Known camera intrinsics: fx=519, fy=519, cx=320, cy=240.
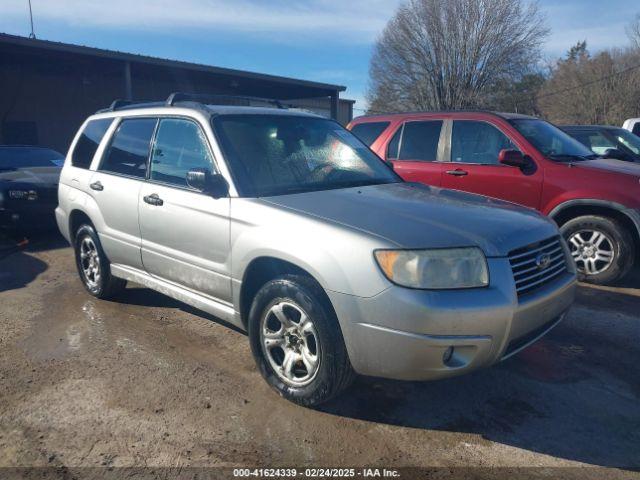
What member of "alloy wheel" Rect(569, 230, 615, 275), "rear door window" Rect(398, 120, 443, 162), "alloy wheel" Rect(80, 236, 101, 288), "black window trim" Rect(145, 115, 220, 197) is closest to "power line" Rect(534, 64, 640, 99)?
"rear door window" Rect(398, 120, 443, 162)

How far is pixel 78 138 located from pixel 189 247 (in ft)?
8.38

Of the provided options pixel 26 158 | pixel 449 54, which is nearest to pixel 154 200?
pixel 26 158

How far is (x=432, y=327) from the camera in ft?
8.42

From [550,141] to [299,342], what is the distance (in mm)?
4439

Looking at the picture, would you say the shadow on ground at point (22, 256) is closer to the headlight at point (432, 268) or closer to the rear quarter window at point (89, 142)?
the rear quarter window at point (89, 142)

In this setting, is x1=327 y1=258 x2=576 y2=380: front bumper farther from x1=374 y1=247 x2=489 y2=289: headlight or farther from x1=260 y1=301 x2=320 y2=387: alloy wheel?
x1=260 y1=301 x2=320 y2=387: alloy wheel

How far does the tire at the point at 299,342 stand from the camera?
283 centimetres

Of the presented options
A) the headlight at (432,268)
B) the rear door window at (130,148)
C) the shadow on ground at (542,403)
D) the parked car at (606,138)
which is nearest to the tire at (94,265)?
the rear door window at (130,148)

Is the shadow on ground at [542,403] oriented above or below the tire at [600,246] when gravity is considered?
below

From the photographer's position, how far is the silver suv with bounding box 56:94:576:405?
265cm

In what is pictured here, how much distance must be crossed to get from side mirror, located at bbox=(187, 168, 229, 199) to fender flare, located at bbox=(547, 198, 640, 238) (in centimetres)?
379

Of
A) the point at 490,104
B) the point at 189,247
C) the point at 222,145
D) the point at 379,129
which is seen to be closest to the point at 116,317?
the point at 189,247

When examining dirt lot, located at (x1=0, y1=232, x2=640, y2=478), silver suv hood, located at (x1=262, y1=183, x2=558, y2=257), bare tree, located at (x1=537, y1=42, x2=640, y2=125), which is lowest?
dirt lot, located at (x1=0, y1=232, x2=640, y2=478)

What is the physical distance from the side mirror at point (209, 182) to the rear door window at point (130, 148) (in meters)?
1.05
